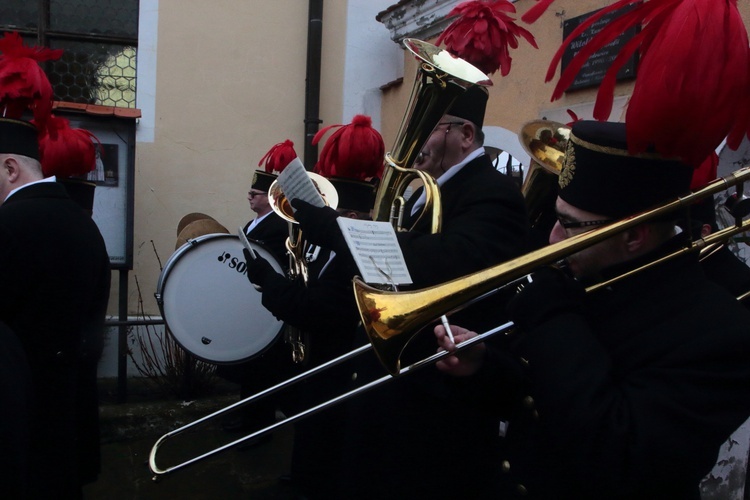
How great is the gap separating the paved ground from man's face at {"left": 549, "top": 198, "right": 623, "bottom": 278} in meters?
3.16

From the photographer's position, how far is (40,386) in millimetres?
2809

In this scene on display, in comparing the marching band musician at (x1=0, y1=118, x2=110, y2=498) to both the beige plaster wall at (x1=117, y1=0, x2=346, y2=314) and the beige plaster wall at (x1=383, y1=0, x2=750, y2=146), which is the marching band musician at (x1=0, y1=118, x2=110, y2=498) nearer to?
the beige plaster wall at (x1=383, y1=0, x2=750, y2=146)

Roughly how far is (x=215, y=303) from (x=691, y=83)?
3474mm

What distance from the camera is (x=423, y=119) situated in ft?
7.59

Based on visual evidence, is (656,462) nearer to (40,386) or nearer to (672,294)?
(672,294)

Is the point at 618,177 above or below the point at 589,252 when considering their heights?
above

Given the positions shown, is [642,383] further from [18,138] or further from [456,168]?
[18,138]

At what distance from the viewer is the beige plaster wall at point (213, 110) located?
22.0ft

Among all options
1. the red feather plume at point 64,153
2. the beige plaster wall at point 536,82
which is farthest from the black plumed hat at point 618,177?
the red feather plume at point 64,153

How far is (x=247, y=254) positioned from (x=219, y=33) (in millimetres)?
3936

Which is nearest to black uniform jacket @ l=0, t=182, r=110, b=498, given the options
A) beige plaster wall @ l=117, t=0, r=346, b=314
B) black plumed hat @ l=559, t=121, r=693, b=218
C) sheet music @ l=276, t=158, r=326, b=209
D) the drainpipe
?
sheet music @ l=276, t=158, r=326, b=209

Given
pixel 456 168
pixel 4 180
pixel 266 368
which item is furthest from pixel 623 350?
pixel 266 368

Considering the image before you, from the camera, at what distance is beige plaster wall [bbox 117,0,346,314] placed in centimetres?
670

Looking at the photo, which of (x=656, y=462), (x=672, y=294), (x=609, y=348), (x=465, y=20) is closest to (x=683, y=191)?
(x=672, y=294)
